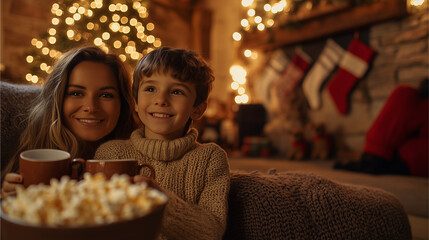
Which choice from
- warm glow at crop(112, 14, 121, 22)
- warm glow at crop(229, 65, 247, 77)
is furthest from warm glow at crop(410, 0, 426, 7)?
warm glow at crop(112, 14, 121, 22)

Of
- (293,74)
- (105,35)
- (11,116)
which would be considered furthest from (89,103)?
(293,74)

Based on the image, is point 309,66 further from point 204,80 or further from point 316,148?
point 204,80

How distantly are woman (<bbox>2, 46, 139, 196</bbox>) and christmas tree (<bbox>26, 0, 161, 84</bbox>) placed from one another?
4.91 feet

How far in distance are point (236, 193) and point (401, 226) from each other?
0.50 metres

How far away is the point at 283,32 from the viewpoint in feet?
11.6

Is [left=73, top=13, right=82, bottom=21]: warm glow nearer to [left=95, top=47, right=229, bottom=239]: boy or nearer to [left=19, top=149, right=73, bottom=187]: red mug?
[left=95, top=47, right=229, bottom=239]: boy

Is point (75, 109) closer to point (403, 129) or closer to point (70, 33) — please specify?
point (70, 33)

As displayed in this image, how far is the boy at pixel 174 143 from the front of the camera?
762mm

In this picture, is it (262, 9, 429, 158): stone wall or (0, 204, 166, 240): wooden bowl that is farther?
(262, 9, 429, 158): stone wall

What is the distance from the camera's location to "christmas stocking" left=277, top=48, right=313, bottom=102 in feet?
11.4

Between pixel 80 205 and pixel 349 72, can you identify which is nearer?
pixel 80 205

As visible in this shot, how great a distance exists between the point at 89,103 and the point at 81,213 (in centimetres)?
68

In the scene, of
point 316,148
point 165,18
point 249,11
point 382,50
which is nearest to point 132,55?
point 249,11

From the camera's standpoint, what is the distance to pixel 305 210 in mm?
836
